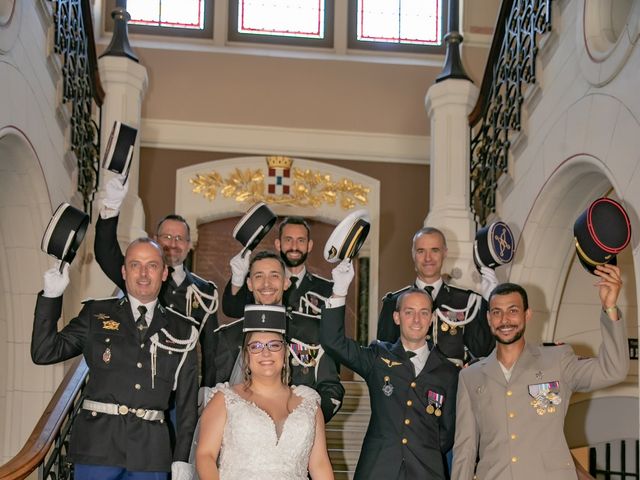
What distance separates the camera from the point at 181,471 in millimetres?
3607

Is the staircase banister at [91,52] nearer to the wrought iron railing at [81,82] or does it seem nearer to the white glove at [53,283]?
the wrought iron railing at [81,82]

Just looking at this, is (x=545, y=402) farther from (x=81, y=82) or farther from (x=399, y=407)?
(x=81, y=82)

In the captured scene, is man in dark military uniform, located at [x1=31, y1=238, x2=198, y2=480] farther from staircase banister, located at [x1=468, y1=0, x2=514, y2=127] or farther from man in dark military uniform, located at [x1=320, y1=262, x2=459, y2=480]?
staircase banister, located at [x1=468, y1=0, x2=514, y2=127]

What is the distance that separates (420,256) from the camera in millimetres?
4609

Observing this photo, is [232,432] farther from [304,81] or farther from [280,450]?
[304,81]

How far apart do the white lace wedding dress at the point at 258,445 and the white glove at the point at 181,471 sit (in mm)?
221

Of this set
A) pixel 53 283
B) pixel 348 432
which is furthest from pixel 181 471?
pixel 348 432

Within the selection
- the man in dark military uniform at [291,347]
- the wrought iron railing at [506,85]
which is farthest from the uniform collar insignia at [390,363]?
the wrought iron railing at [506,85]

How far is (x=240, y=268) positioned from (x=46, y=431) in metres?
1.15

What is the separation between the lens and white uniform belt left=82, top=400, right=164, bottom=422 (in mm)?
3775

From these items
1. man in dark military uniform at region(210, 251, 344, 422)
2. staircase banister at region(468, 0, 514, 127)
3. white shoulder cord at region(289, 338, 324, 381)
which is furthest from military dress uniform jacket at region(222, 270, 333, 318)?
staircase banister at region(468, 0, 514, 127)

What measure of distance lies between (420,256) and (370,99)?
4.36m

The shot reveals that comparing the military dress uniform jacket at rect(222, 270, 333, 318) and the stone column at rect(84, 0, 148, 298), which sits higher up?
the stone column at rect(84, 0, 148, 298)

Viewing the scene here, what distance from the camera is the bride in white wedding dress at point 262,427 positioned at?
11.2ft
